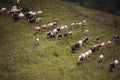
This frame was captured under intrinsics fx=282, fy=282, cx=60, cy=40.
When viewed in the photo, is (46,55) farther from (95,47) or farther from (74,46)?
(95,47)

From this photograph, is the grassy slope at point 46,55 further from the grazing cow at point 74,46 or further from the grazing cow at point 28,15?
the grazing cow at point 28,15

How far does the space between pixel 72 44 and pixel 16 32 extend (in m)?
8.88

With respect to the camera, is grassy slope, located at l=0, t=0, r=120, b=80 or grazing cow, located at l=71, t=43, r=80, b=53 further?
grazing cow, located at l=71, t=43, r=80, b=53

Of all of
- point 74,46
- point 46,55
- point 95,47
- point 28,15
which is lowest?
point 95,47

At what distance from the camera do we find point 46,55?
125 ft

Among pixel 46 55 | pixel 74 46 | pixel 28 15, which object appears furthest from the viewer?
pixel 28 15

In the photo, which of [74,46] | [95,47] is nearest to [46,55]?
[74,46]

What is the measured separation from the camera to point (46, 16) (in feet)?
167

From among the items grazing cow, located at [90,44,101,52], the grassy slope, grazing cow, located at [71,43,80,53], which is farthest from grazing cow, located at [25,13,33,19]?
grazing cow, located at [90,44,101,52]

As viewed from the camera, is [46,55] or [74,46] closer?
[46,55]

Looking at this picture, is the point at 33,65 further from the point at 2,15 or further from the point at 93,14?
the point at 93,14

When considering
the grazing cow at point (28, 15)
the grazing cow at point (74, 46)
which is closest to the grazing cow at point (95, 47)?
the grazing cow at point (74, 46)

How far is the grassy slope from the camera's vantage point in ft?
112

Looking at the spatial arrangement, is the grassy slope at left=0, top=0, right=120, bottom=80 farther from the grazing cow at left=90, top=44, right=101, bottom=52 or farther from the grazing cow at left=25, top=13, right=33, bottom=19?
the grazing cow at left=25, top=13, right=33, bottom=19
